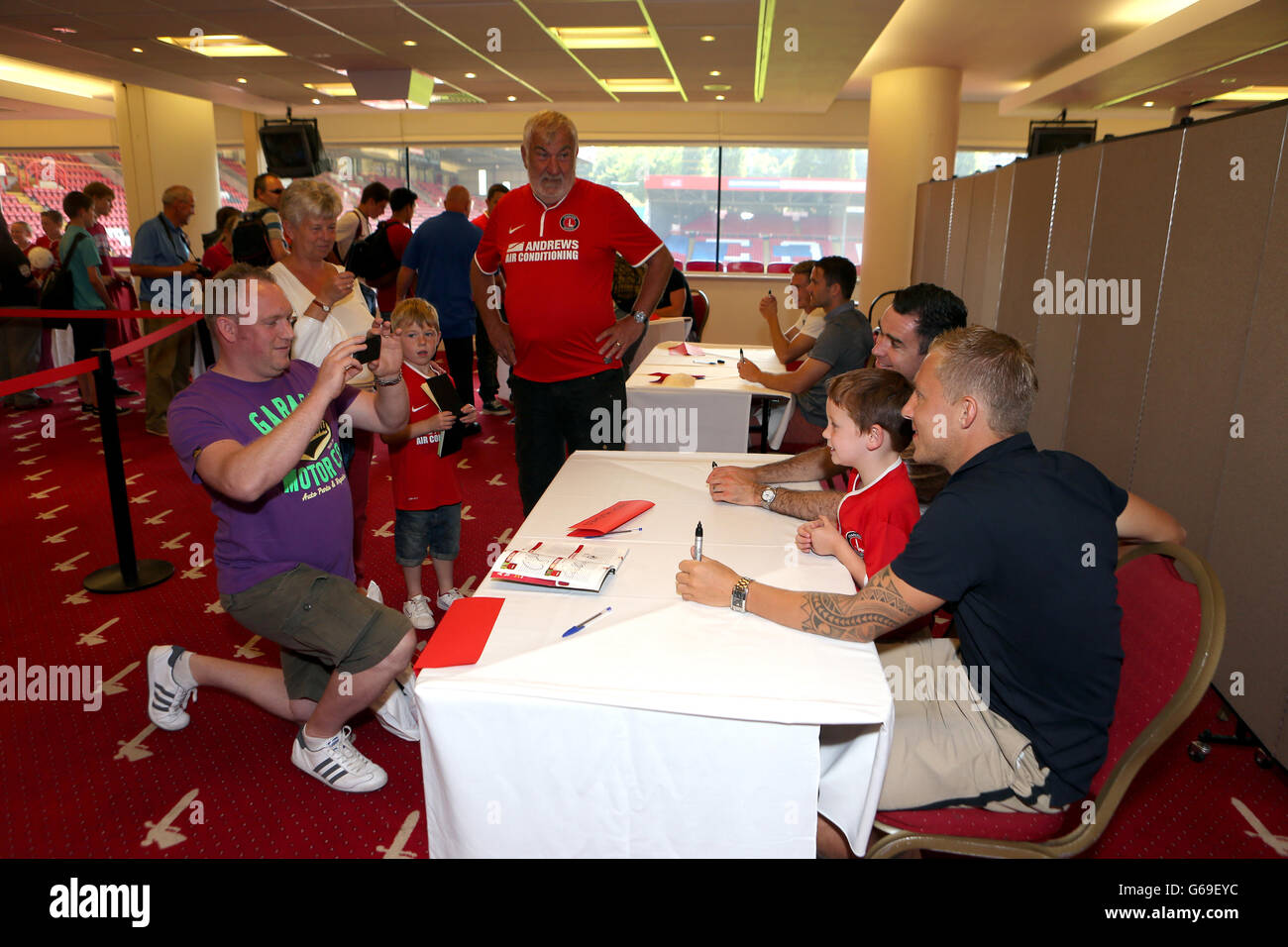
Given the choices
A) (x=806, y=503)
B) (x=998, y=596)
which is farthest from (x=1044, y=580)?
(x=806, y=503)

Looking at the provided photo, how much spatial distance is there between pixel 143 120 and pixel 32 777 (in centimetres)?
985

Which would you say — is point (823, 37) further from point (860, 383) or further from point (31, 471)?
point (31, 471)

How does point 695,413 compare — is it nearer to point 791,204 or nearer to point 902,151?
point 902,151

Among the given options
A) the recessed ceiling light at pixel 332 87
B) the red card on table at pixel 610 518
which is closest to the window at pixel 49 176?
the recessed ceiling light at pixel 332 87

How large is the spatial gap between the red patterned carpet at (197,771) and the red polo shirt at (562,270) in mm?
1144

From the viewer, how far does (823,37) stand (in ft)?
20.7

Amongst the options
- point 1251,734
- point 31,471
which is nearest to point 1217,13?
point 1251,734

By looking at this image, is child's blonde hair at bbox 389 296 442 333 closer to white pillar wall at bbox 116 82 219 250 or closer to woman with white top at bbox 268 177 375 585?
woman with white top at bbox 268 177 375 585

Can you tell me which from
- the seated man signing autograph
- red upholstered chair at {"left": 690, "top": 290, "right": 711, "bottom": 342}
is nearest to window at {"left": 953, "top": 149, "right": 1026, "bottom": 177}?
red upholstered chair at {"left": 690, "top": 290, "right": 711, "bottom": 342}

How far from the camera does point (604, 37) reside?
6.46 meters

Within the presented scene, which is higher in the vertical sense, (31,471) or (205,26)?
(205,26)

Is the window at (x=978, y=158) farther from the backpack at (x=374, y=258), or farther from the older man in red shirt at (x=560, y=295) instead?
the older man in red shirt at (x=560, y=295)
